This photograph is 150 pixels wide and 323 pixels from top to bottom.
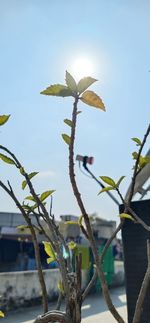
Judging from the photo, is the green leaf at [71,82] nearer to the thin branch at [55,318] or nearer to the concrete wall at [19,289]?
the thin branch at [55,318]

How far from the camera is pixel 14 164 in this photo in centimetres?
86

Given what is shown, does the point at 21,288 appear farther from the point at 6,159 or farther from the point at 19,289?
the point at 6,159

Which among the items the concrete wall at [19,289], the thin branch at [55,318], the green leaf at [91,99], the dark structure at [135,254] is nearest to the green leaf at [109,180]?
the green leaf at [91,99]

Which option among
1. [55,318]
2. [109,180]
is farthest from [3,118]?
[55,318]

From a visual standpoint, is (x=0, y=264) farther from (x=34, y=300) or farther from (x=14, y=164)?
(x=14, y=164)

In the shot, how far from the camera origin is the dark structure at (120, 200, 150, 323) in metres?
2.67

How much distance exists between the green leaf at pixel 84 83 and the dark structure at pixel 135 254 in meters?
2.20

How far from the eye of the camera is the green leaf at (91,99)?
2.20ft

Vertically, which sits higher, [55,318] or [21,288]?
[55,318]

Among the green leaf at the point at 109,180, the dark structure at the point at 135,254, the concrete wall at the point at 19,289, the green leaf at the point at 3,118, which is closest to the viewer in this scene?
the green leaf at the point at 3,118

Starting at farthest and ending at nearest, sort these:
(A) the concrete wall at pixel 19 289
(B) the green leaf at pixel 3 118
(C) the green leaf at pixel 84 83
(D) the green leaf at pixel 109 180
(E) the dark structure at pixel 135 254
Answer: (A) the concrete wall at pixel 19 289 < (E) the dark structure at pixel 135 254 < (D) the green leaf at pixel 109 180 < (B) the green leaf at pixel 3 118 < (C) the green leaf at pixel 84 83

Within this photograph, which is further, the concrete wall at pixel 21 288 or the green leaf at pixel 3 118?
the concrete wall at pixel 21 288

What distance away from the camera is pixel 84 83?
66 cm

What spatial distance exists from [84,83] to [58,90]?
62 mm
